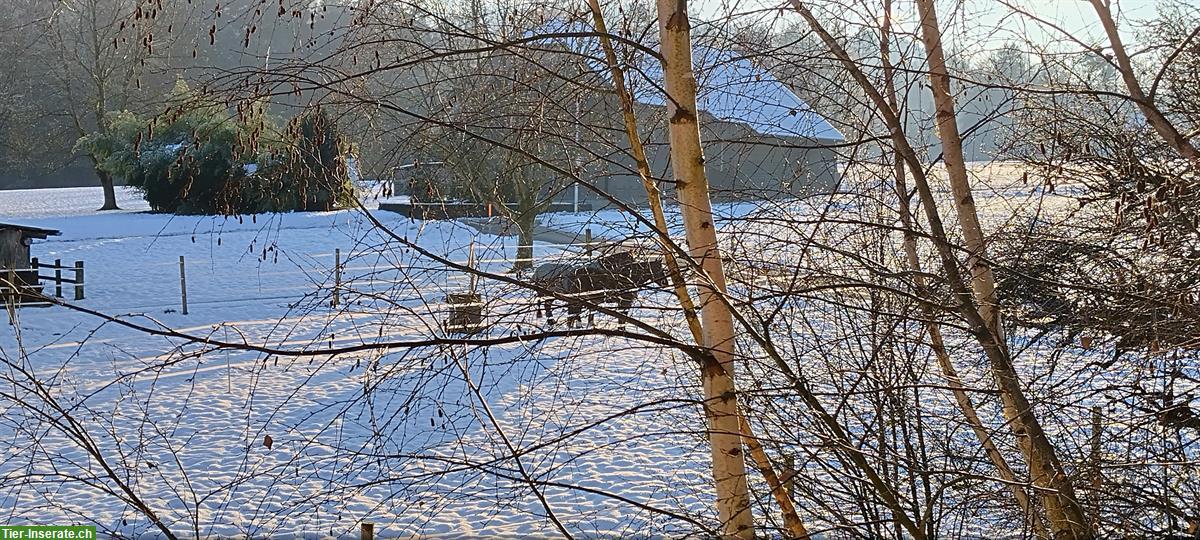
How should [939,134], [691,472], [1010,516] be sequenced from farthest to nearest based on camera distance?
[691,472]
[939,134]
[1010,516]

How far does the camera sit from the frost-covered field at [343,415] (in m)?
3.05

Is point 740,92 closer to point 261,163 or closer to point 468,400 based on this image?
point 261,163

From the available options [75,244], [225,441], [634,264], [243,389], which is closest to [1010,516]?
[634,264]

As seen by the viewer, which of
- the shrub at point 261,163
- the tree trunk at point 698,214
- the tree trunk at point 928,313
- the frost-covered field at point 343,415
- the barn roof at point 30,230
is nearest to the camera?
the shrub at point 261,163

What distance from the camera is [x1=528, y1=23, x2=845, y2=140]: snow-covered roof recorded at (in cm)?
376

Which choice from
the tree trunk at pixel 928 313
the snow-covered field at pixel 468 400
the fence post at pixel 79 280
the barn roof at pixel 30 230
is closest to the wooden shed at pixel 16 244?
the barn roof at pixel 30 230

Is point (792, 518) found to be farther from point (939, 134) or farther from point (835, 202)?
point (939, 134)

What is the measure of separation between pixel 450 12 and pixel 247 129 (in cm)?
120

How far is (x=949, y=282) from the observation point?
3375mm

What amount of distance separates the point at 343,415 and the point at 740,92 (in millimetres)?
1958

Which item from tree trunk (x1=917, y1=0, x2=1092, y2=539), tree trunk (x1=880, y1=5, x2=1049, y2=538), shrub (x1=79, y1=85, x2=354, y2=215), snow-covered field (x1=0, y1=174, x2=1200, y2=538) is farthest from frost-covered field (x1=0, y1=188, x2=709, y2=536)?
tree trunk (x1=917, y1=0, x2=1092, y2=539)

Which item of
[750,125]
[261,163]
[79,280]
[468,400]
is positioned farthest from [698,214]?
[79,280]

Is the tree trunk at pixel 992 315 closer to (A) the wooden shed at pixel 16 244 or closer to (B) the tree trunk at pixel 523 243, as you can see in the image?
(B) the tree trunk at pixel 523 243

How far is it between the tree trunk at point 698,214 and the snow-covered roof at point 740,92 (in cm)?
45
